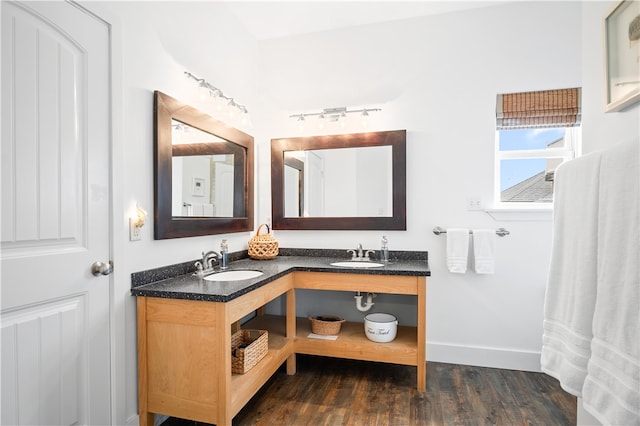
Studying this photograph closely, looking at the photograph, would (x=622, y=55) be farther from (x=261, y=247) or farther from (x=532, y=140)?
(x=261, y=247)

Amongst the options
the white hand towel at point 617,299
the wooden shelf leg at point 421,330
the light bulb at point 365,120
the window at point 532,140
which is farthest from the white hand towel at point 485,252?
the white hand towel at point 617,299

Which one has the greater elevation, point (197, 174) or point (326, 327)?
point (197, 174)

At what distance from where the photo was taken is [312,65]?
120 inches

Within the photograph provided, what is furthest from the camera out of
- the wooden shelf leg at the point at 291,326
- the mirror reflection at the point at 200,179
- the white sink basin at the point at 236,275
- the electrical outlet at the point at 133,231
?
the wooden shelf leg at the point at 291,326

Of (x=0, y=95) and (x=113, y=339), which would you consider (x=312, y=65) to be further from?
(x=113, y=339)

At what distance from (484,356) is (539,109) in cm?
186

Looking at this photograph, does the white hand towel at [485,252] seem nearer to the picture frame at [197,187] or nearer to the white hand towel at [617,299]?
the white hand towel at [617,299]

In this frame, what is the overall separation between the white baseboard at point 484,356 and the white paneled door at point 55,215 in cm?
221

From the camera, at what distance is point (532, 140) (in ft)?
8.79

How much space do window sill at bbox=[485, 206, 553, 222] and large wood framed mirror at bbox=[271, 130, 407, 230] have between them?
67 centimetres

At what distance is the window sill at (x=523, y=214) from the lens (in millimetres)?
2564

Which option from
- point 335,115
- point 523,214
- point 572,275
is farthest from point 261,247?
point 572,275

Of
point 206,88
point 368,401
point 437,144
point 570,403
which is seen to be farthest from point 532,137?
point 206,88

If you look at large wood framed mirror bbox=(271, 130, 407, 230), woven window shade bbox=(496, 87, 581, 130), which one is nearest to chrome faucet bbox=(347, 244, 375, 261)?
large wood framed mirror bbox=(271, 130, 407, 230)
